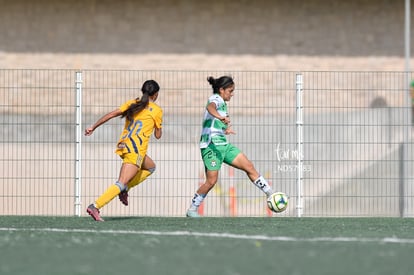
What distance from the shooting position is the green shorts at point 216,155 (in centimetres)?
1465

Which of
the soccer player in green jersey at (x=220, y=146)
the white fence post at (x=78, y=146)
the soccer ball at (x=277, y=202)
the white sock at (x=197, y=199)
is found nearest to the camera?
the soccer ball at (x=277, y=202)

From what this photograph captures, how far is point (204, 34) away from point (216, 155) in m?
14.2

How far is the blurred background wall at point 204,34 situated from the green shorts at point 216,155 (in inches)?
537

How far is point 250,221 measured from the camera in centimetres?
1405

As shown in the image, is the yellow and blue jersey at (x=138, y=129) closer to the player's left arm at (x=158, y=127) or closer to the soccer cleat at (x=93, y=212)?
the player's left arm at (x=158, y=127)

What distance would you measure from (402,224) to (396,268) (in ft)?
18.0

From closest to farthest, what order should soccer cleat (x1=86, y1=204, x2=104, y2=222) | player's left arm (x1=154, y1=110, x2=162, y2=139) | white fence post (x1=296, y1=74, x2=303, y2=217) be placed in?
soccer cleat (x1=86, y1=204, x2=104, y2=222) < player's left arm (x1=154, y1=110, x2=162, y2=139) < white fence post (x1=296, y1=74, x2=303, y2=217)

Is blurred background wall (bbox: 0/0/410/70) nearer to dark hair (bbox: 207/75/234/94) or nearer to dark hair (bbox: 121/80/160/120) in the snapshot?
dark hair (bbox: 207/75/234/94)

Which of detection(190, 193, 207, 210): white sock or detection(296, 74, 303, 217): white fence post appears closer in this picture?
detection(190, 193, 207, 210): white sock

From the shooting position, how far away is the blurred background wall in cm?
2828

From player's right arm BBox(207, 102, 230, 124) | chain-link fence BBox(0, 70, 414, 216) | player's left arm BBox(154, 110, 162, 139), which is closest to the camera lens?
player's right arm BBox(207, 102, 230, 124)

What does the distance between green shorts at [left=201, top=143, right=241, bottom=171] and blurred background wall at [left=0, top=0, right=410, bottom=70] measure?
13.7 m

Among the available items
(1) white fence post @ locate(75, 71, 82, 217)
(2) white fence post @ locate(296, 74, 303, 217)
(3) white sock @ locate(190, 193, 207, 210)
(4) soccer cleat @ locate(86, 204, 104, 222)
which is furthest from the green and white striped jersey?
(1) white fence post @ locate(75, 71, 82, 217)

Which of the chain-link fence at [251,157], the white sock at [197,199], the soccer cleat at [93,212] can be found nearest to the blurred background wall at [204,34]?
the chain-link fence at [251,157]
